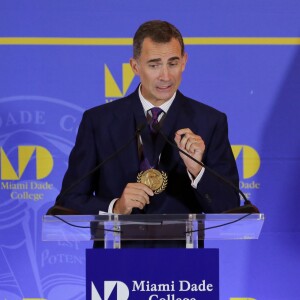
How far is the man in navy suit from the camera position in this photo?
2.82m

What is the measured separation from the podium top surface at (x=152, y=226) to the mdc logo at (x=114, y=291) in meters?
0.19

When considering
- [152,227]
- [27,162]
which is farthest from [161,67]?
[27,162]

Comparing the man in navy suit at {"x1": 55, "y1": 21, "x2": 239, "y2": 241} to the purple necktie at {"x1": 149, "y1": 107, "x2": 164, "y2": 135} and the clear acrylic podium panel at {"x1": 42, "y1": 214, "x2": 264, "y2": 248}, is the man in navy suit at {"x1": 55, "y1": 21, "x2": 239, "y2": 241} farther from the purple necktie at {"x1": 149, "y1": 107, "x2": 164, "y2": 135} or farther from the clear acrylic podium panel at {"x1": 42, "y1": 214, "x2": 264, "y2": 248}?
the clear acrylic podium panel at {"x1": 42, "y1": 214, "x2": 264, "y2": 248}

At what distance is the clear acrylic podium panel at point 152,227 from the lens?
224 cm

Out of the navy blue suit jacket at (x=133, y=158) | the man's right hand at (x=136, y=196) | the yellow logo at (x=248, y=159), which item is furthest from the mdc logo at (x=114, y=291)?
the yellow logo at (x=248, y=159)

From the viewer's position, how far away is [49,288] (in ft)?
12.9

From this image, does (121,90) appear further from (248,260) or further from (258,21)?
(248,260)

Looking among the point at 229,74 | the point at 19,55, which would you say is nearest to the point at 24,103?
the point at 19,55

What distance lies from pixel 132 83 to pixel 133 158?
1104 mm

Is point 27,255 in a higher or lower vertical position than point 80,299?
higher

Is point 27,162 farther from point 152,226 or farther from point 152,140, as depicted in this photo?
point 152,226

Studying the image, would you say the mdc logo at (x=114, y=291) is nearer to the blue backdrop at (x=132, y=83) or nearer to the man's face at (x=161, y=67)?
the man's face at (x=161, y=67)

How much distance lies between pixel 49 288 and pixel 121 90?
1175 mm

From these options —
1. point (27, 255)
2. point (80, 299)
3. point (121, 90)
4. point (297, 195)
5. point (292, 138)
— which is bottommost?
point (80, 299)
